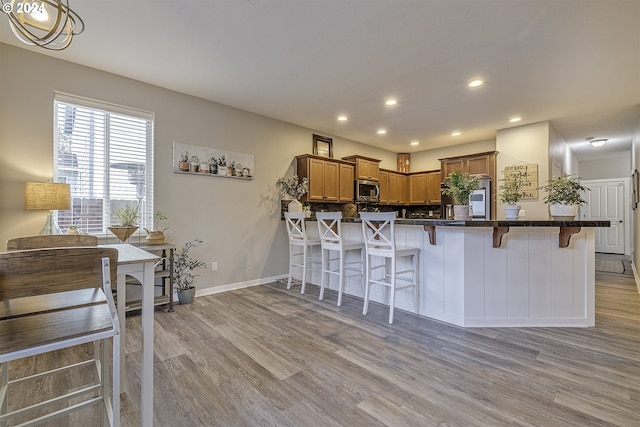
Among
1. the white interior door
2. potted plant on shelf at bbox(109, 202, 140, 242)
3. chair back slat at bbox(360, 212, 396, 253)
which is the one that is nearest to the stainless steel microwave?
chair back slat at bbox(360, 212, 396, 253)

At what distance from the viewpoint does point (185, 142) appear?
3.71 m

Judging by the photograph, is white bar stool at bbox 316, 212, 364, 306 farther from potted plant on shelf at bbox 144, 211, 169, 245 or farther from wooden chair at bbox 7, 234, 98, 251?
wooden chair at bbox 7, 234, 98, 251

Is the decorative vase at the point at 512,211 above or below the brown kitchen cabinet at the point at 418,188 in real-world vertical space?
below

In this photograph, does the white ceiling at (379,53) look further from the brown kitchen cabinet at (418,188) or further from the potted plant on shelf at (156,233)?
the brown kitchen cabinet at (418,188)

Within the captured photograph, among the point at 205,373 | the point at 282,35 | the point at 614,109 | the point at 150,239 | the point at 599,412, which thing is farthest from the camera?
the point at 614,109

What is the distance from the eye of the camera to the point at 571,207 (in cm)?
273

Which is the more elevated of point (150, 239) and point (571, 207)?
point (571, 207)

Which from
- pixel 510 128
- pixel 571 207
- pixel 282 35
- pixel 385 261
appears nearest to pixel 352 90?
pixel 282 35

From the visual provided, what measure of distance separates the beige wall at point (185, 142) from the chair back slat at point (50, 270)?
240 centimetres

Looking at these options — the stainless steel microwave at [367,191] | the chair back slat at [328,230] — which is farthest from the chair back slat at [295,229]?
the stainless steel microwave at [367,191]

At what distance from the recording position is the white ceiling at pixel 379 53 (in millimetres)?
2166

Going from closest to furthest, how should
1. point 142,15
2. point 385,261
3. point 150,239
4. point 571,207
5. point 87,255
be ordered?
1. point 87,255
2. point 142,15
3. point 571,207
4. point 150,239
5. point 385,261

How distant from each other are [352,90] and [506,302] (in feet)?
9.70

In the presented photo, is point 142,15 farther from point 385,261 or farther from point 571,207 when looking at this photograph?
point 571,207
